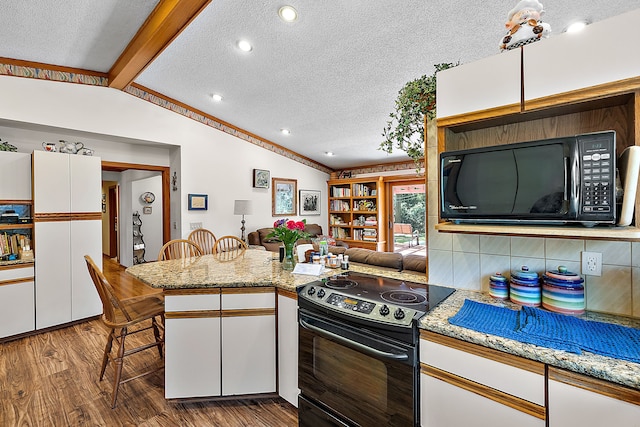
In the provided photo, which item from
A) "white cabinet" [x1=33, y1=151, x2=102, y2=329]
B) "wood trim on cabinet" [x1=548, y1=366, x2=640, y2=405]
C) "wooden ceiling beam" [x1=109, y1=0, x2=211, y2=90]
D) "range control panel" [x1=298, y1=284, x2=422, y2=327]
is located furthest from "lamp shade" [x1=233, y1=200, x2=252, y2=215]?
"wood trim on cabinet" [x1=548, y1=366, x2=640, y2=405]

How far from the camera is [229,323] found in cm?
187

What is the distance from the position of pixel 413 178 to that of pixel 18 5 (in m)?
5.84

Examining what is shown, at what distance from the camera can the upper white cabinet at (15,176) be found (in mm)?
2959

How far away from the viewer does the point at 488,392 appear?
107 centimetres

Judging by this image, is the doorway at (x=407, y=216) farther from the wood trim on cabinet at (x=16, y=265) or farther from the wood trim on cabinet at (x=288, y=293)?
the wood trim on cabinet at (x=16, y=265)

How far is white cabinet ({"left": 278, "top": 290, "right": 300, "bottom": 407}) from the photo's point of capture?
178cm

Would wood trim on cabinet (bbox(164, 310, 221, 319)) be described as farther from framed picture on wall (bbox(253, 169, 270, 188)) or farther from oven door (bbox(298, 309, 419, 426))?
A: framed picture on wall (bbox(253, 169, 270, 188))

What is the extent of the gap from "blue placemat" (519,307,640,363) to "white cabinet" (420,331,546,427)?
166 mm

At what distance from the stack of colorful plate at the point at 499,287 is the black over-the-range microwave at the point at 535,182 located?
1.23 feet

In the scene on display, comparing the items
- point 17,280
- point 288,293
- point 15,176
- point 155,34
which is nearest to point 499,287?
point 288,293

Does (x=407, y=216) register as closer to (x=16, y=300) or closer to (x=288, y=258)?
(x=288, y=258)

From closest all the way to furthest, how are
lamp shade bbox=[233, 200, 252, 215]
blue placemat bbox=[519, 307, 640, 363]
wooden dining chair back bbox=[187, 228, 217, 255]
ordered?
blue placemat bbox=[519, 307, 640, 363] < wooden dining chair back bbox=[187, 228, 217, 255] < lamp shade bbox=[233, 200, 252, 215]

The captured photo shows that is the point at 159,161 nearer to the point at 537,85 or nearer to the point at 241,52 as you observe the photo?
the point at 241,52

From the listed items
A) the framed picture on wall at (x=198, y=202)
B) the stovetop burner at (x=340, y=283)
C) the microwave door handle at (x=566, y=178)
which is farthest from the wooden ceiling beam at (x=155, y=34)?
the microwave door handle at (x=566, y=178)
